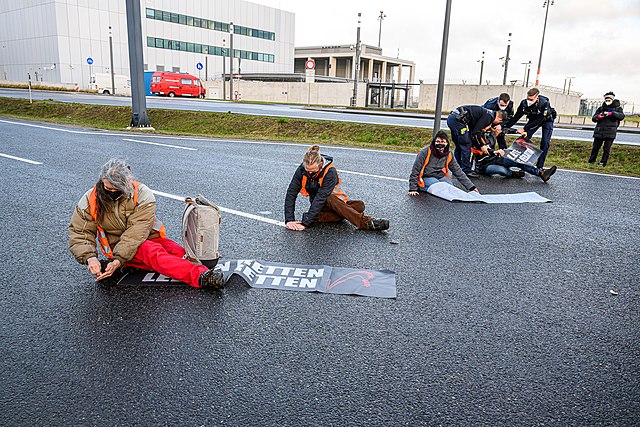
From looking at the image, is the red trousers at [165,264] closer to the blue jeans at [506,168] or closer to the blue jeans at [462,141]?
the blue jeans at [462,141]

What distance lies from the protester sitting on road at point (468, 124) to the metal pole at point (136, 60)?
36.9 feet

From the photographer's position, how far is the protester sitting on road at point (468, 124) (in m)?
9.52

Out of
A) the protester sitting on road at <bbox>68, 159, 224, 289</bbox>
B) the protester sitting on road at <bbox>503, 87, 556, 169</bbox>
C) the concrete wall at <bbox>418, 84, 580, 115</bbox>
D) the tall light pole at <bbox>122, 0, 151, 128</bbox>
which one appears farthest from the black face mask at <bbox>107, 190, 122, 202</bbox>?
the concrete wall at <bbox>418, 84, 580, 115</bbox>

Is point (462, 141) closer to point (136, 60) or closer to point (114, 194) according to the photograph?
point (114, 194)

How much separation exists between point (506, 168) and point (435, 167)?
2.61m

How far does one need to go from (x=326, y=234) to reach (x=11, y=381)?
3.46 m

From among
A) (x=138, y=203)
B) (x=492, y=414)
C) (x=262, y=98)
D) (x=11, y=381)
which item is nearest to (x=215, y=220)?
(x=138, y=203)

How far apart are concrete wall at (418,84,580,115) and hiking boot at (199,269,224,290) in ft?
125

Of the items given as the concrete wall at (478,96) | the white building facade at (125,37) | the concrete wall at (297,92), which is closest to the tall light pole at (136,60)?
the concrete wall at (478,96)

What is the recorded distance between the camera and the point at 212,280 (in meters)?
3.89

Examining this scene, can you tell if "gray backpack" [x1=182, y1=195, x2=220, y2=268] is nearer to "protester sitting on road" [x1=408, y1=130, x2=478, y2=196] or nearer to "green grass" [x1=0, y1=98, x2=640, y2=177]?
"protester sitting on road" [x1=408, y1=130, x2=478, y2=196]

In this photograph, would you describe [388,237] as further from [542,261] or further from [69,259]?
[69,259]

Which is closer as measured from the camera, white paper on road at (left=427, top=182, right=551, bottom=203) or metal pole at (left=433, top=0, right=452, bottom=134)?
white paper on road at (left=427, top=182, right=551, bottom=203)

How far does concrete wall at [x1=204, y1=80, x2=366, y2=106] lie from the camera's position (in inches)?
1964
